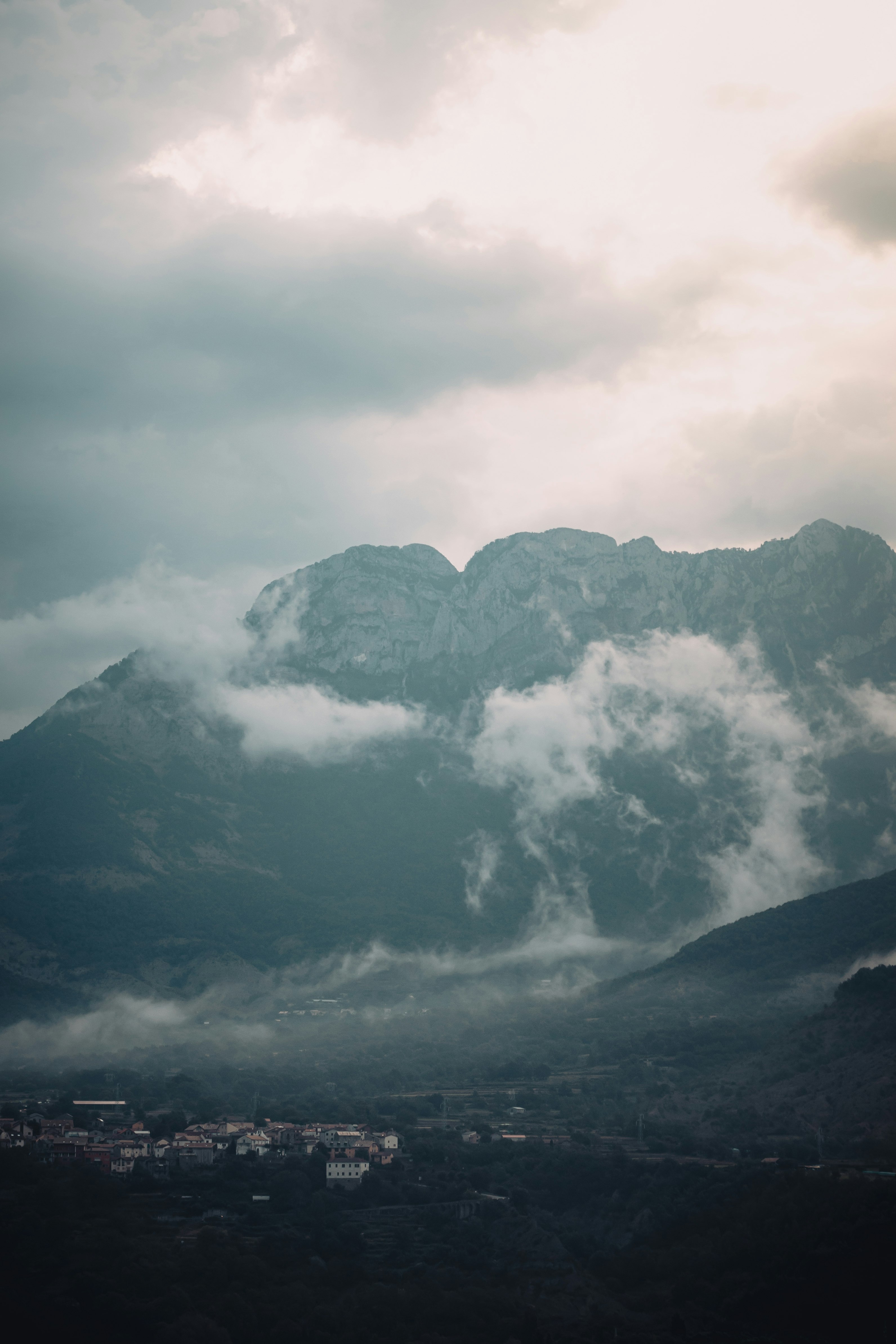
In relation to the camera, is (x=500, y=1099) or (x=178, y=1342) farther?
(x=500, y=1099)

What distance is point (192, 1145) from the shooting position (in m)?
119

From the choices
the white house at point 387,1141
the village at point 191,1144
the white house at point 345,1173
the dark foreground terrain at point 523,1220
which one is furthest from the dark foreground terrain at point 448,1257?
the white house at point 387,1141

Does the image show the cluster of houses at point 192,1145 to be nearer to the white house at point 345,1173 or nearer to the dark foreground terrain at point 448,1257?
the white house at point 345,1173

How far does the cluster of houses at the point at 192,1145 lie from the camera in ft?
370

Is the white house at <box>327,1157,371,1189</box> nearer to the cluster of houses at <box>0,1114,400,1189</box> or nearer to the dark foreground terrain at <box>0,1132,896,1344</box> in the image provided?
the cluster of houses at <box>0,1114,400,1189</box>

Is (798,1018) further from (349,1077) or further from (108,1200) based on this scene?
(108,1200)

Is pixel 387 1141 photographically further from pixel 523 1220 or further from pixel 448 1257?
pixel 448 1257

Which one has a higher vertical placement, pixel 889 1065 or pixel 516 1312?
pixel 889 1065

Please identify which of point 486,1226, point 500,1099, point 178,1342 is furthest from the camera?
point 500,1099

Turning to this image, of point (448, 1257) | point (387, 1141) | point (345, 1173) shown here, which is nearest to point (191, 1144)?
point (345, 1173)

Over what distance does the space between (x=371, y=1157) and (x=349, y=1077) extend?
217 ft

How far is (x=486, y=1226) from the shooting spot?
339 ft

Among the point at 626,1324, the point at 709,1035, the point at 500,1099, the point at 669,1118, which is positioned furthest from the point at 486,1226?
the point at 709,1035

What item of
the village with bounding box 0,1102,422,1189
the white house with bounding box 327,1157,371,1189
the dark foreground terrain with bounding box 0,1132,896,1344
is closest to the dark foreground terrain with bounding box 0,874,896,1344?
the dark foreground terrain with bounding box 0,1132,896,1344
